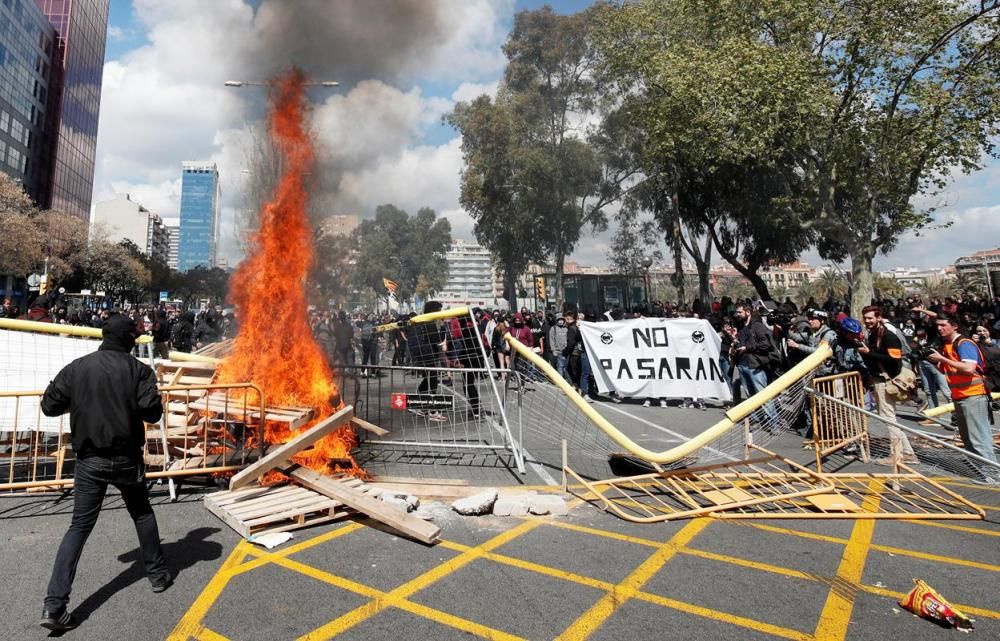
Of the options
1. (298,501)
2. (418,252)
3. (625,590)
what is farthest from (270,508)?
(418,252)

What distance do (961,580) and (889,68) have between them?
16.6 meters

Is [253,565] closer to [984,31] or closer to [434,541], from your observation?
[434,541]

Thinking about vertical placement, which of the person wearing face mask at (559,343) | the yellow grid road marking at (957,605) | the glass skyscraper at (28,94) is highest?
the glass skyscraper at (28,94)

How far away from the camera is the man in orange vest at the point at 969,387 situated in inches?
212

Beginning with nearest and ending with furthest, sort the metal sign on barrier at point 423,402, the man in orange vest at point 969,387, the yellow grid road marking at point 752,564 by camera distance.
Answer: the yellow grid road marking at point 752,564, the man in orange vest at point 969,387, the metal sign on barrier at point 423,402

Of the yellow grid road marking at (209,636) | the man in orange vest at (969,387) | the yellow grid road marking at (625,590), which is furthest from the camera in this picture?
the man in orange vest at (969,387)

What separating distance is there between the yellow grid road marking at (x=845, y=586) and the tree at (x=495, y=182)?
2267 centimetres

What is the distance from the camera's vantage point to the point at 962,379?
217 inches

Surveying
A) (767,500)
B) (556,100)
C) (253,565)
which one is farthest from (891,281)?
(253,565)

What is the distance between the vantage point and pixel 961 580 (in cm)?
340

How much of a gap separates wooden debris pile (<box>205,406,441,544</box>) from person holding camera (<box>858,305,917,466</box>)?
17.4 ft

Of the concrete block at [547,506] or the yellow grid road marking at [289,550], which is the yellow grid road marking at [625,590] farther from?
the yellow grid road marking at [289,550]

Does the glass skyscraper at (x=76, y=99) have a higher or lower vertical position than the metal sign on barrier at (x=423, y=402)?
higher

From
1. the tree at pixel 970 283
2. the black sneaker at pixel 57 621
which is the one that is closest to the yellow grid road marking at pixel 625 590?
the black sneaker at pixel 57 621
